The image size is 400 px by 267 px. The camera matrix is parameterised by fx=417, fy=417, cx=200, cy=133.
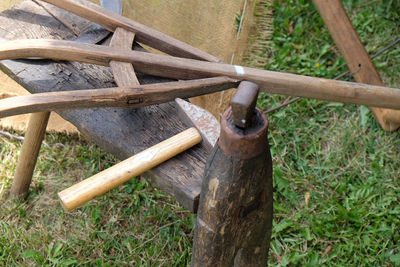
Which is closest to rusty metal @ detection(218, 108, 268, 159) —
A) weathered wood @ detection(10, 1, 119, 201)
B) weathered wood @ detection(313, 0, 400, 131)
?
weathered wood @ detection(10, 1, 119, 201)

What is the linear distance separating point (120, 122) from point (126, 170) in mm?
195

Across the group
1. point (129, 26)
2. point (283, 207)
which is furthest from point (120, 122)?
point (283, 207)

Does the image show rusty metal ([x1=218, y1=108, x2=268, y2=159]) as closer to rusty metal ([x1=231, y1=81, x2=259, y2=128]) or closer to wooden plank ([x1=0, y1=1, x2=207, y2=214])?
rusty metal ([x1=231, y1=81, x2=259, y2=128])

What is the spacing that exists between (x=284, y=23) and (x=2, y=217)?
2025 millimetres

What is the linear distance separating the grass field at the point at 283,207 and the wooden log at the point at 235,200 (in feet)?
2.62

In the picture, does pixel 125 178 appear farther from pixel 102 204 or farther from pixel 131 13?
pixel 131 13

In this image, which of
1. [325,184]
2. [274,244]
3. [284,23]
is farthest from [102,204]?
[284,23]

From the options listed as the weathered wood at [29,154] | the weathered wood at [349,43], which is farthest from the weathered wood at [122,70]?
the weathered wood at [349,43]

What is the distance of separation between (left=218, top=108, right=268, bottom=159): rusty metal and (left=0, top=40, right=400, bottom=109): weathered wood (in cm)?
38

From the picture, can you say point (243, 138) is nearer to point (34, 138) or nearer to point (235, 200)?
point (235, 200)

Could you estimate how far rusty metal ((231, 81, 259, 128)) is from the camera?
804mm

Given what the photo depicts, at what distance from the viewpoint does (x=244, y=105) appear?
0.80 meters

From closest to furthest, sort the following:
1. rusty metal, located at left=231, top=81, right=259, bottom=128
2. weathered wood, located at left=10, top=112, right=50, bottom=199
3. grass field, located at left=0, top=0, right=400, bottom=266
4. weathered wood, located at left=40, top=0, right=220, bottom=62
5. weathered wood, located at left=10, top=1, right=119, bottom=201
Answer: rusty metal, located at left=231, top=81, right=259, bottom=128, weathered wood, located at left=40, top=0, right=220, bottom=62, weathered wood, located at left=10, top=1, right=119, bottom=201, weathered wood, located at left=10, top=112, right=50, bottom=199, grass field, located at left=0, top=0, right=400, bottom=266

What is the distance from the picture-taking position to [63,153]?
219 centimetres
